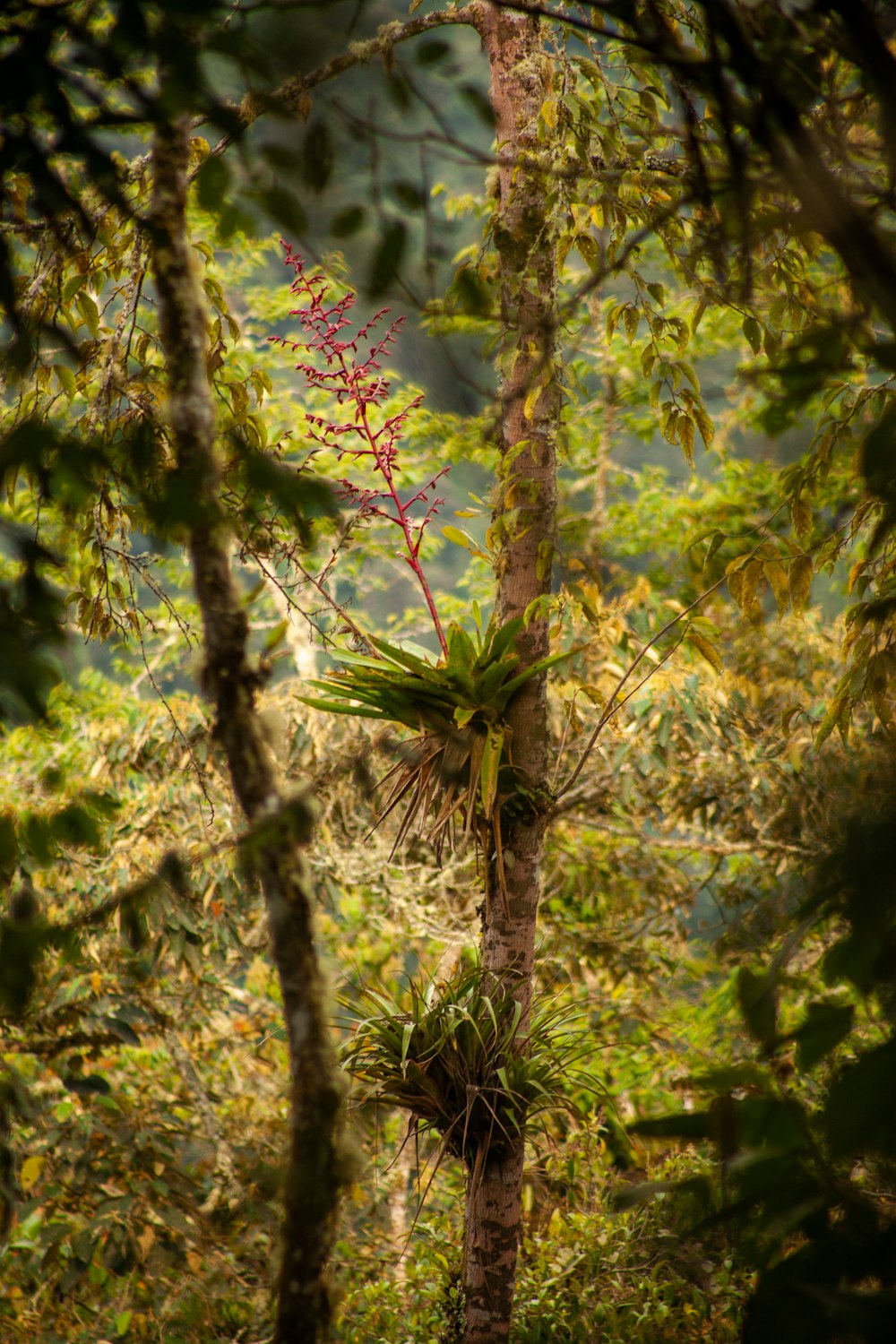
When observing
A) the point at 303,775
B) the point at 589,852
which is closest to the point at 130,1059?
the point at 303,775

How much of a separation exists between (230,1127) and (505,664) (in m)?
2.72

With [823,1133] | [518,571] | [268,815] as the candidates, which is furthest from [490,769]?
[823,1133]

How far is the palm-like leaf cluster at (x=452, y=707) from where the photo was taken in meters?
1.84

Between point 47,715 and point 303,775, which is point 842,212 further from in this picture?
point 303,775

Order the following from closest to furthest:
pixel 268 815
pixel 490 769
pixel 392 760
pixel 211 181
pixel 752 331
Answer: pixel 268 815
pixel 211 181
pixel 752 331
pixel 490 769
pixel 392 760

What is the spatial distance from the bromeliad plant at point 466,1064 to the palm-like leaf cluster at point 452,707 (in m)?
0.27

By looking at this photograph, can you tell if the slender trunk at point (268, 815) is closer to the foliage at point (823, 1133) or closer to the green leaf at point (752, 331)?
the foliage at point (823, 1133)

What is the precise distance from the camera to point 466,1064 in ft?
6.02

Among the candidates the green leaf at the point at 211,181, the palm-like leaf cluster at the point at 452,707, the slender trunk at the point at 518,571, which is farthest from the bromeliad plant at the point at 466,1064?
the green leaf at the point at 211,181

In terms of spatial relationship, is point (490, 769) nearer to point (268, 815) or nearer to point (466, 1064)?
point (466, 1064)

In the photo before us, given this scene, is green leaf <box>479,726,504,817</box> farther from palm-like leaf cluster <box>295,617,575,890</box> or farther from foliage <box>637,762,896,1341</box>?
foliage <box>637,762,896,1341</box>

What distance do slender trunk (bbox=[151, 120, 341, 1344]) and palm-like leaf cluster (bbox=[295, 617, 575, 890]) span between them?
100 centimetres

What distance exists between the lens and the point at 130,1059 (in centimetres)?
395

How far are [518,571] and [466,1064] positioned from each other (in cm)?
95
